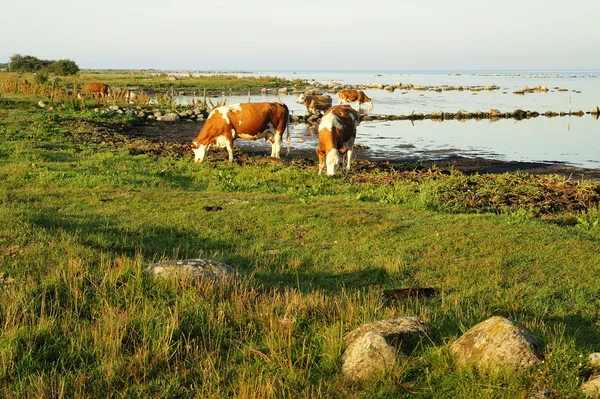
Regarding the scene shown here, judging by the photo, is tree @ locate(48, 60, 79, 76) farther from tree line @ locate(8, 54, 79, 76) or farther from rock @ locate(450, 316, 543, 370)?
rock @ locate(450, 316, 543, 370)

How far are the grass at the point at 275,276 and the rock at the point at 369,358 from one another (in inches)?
4.3

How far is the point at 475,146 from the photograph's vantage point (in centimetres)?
3017

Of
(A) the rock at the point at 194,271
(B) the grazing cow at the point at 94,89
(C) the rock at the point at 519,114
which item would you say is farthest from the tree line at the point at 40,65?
(A) the rock at the point at 194,271

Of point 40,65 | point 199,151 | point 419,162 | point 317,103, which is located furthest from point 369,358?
point 40,65

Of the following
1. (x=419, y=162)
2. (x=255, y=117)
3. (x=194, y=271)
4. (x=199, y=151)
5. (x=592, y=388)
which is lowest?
(x=419, y=162)

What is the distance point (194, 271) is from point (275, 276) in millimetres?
1613

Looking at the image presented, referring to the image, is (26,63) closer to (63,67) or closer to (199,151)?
(63,67)

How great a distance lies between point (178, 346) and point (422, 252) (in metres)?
5.74

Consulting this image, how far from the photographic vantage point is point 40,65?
84.6 metres

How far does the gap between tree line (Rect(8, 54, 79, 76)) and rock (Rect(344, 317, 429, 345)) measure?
81545 mm

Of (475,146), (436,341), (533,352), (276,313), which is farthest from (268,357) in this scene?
(475,146)

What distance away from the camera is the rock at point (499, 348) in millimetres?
5117

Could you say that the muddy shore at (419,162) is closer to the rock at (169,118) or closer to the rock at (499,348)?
the rock at (169,118)

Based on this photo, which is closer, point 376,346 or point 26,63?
point 376,346
